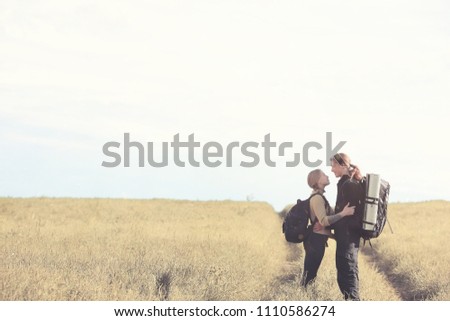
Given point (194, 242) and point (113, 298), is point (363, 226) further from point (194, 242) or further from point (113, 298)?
point (194, 242)

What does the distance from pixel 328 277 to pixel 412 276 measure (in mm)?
4054

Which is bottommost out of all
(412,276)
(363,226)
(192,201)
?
(192,201)

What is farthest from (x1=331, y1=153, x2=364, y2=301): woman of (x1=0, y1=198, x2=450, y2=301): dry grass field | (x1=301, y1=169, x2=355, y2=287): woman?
(x1=0, y1=198, x2=450, y2=301): dry grass field

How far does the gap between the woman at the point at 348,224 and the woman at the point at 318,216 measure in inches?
4.4

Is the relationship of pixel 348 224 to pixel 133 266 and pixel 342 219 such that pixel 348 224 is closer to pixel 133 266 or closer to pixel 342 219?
pixel 342 219

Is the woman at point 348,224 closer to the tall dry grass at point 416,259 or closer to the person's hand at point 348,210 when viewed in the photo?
the person's hand at point 348,210

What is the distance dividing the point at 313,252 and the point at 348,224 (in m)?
0.88

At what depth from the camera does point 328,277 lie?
1120 cm

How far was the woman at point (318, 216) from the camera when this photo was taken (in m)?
8.12

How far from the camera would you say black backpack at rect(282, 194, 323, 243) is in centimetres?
855

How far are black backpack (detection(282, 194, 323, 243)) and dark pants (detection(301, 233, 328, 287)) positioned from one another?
11cm

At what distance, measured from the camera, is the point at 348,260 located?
822 centimetres

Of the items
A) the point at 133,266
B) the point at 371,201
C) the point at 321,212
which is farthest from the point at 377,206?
the point at 133,266
